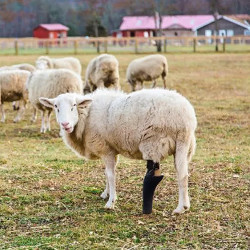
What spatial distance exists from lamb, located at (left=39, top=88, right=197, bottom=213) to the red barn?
236 ft

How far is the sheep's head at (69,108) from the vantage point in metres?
6.16

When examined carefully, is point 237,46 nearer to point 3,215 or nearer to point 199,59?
point 199,59

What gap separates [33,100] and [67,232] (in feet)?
22.6

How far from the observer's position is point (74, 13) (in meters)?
82.1

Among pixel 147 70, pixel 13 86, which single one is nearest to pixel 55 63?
pixel 147 70

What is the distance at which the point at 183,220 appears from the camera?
567cm

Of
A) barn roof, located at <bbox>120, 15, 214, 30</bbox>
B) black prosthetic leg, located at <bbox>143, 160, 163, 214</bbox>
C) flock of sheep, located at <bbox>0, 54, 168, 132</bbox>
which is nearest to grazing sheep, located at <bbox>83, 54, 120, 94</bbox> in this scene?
flock of sheep, located at <bbox>0, 54, 168, 132</bbox>

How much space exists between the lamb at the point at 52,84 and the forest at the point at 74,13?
40.6 m

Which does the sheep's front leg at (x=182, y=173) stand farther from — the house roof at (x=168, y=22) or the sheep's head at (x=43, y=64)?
the house roof at (x=168, y=22)

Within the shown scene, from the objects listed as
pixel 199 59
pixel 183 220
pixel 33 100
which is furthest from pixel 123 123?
pixel 199 59

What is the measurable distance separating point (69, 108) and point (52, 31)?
73304 mm

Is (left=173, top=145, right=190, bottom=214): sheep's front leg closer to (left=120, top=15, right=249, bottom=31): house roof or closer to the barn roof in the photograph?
(left=120, top=15, right=249, bottom=31): house roof

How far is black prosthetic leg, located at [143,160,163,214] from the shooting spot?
584 cm

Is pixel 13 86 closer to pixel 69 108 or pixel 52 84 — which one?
pixel 52 84
